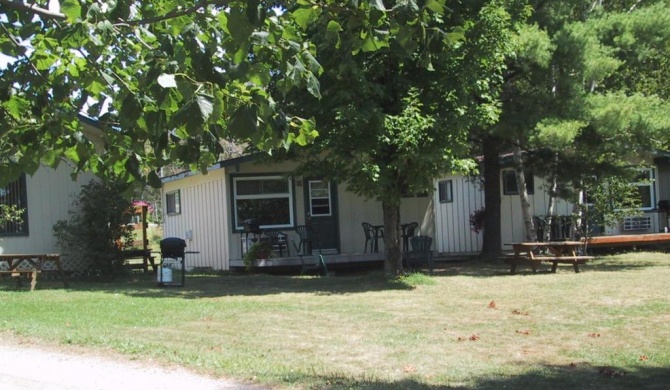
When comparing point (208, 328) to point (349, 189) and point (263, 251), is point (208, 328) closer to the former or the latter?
point (349, 189)

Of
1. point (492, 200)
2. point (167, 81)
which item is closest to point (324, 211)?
point (492, 200)

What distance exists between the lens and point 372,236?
1916 cm

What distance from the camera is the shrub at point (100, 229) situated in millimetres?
15531

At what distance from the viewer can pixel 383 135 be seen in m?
12.8

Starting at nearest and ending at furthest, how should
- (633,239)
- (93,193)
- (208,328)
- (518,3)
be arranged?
(208,328) → (518,3) → (93,193) → (633,239)

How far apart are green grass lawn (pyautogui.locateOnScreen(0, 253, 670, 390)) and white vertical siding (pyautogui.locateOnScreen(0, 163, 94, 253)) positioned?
1.81m

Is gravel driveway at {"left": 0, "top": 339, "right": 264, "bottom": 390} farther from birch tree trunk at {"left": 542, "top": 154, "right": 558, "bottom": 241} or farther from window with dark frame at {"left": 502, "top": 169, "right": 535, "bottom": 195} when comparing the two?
window with dark frame at {"left": 502, "top": 169, "right": 535, "bottom": 195}

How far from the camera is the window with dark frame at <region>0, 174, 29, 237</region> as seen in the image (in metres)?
16.0


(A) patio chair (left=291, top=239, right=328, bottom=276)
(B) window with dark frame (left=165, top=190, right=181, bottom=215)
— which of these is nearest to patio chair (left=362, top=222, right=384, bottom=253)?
(A) patio chair (left=291, top=239, right=328, bottom=276)

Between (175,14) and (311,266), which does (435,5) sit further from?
(311,266)

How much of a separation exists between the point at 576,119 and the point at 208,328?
9.97 meters

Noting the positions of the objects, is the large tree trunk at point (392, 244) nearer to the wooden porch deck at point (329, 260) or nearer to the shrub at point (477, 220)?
the wooden porch deck at point (329, 260)

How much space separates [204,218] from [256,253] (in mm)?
2949

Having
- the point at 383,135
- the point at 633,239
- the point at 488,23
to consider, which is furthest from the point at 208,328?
Answer: the point at 633,239
